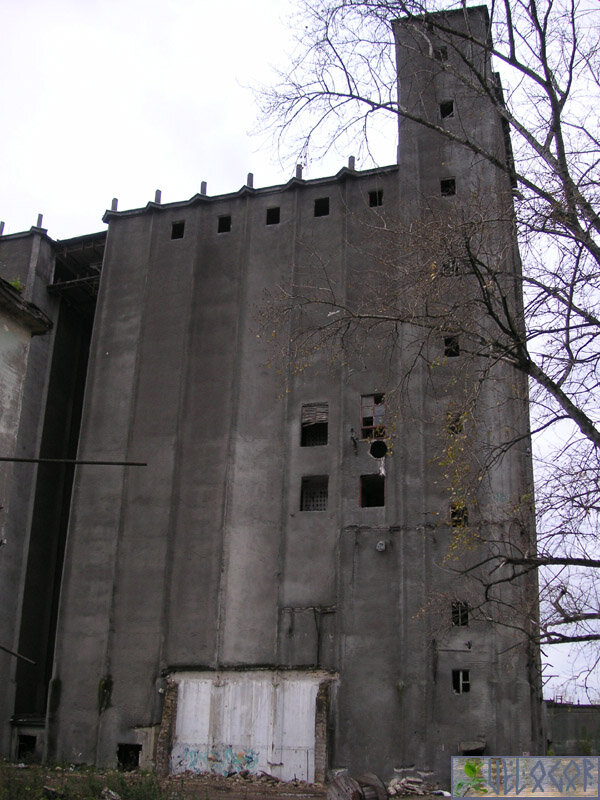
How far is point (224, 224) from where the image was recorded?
1238 inches

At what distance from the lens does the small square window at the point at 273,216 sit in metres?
30.6

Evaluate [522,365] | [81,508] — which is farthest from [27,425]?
[522,365]

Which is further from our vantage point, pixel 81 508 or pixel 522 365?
pixel 81 508

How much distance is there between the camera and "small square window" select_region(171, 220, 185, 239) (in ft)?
105

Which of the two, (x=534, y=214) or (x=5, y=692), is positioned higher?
(x=534, y=214)

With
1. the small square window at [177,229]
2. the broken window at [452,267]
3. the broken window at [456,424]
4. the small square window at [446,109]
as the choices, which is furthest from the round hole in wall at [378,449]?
the broken window at [452,267]

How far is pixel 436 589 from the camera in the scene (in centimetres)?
2348

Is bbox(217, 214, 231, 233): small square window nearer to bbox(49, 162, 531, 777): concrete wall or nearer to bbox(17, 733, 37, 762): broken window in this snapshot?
bbox(49, 162, 531, 777): concrete wall

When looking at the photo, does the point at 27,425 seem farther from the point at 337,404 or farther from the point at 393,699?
the point at 393,699

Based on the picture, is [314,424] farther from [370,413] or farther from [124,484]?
[124,484]

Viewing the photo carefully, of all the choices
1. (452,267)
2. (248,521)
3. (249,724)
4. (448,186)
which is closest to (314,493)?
(248,521)

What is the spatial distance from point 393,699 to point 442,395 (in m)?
8.72

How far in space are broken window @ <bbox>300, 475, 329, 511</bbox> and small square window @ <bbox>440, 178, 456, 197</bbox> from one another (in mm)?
10192

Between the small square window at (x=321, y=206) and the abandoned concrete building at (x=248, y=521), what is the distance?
87mm
